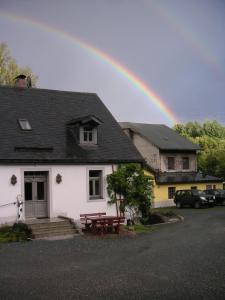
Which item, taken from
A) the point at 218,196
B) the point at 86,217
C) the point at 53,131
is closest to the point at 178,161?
the point at 218,196

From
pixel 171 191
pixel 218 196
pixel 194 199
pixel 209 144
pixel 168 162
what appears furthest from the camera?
pixel 209 144

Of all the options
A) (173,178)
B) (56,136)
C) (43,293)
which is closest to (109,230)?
(56,136)

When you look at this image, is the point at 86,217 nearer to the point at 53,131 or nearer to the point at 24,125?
the point at 53,131

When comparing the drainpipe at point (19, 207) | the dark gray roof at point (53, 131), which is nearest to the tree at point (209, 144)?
the dark gray roof at point (53, 131)

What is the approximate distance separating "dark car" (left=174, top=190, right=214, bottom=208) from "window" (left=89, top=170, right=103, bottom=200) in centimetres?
1588

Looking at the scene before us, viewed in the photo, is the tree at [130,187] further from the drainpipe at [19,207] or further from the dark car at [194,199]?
the dark car at [194,199]

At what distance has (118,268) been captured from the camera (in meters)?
13.7

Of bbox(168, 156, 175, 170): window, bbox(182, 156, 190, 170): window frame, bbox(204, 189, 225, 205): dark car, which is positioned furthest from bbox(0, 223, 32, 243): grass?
bbox(182, 156, 190, 170): window frame

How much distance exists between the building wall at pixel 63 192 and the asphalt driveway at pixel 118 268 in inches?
141

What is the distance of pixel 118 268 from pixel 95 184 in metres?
12.0

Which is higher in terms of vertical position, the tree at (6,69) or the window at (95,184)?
the tree at (6,69)

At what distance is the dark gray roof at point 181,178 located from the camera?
4454 centimetres

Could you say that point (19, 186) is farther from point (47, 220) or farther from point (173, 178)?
point (173, 178)

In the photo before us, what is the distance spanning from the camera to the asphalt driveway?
10766 millimetres
